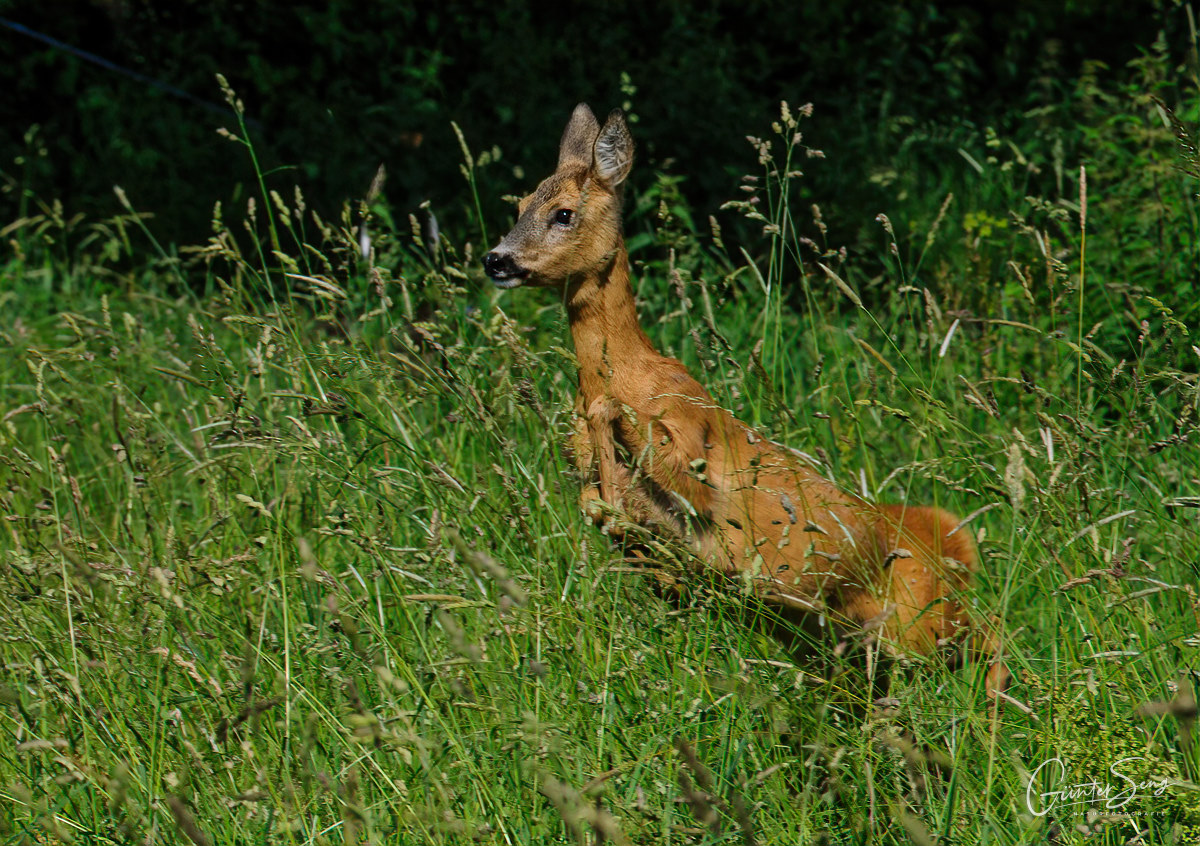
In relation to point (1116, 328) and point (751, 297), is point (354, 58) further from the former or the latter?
point (1116, 328)

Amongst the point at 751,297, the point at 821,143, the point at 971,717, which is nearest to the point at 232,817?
the point at 971,717

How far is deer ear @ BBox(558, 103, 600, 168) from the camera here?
354 cm

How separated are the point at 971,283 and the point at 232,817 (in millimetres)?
3556

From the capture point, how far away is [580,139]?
356 cm

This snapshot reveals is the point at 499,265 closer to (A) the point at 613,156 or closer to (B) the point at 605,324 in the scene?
(B) the point at 605,324

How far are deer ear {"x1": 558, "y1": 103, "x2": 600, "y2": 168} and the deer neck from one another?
39 cm

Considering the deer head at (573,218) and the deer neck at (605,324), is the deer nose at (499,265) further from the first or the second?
the deer neck at (605,324)

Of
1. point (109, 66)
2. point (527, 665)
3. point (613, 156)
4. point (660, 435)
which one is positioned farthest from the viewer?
point (109, 66)

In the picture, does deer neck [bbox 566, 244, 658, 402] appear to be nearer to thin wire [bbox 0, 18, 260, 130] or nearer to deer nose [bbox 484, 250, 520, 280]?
deer nose [bbox 484, 250, 520, 280]

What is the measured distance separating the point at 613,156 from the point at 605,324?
20.8 inches
